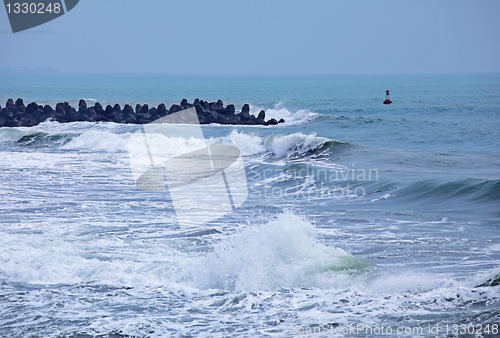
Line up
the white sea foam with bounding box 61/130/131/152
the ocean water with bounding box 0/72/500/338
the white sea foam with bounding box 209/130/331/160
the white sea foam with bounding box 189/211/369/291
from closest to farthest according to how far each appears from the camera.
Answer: the ocean water with bounding box 0/72/500/338
the white sea foam with bounding box 189/211/369/291
the white sea foam with bounding box 209/130/331/160
the white sea foam with bounding box 61/130/131/152

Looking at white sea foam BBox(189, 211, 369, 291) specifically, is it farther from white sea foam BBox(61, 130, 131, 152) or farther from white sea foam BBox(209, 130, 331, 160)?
white sea foam BBox(61, 130, 131, 152)

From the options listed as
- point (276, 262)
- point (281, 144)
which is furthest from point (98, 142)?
point (276, 262)

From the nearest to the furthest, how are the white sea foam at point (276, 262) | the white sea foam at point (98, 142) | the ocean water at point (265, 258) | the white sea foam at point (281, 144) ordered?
the ocean water at point (265, 258) → the white sea foam at point (276, 262) → the white sea foam at point (281, 144) → the white sea foam at point (98, 142)

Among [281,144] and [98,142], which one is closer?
[281,144]

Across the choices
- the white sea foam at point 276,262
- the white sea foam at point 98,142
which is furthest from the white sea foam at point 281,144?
the white sea foam at point 276,262

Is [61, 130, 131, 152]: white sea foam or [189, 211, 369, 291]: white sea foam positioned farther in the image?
[61, 130, 131, 152]: white sea foam

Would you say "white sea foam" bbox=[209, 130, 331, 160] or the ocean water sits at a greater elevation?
"white sea foam" bbox=[209, 130, 331, 160]

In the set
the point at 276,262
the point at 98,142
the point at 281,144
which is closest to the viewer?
the point at 276,262

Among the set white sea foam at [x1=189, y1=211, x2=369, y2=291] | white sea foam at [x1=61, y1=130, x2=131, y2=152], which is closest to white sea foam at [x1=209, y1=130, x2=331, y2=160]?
white sea foam at [x1=61, y1=130, x2=131, y2=152]

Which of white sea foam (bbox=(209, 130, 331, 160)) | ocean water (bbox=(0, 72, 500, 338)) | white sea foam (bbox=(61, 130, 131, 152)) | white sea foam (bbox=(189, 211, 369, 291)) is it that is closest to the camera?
ocean water (bbox=(0, 72, 500, 338))

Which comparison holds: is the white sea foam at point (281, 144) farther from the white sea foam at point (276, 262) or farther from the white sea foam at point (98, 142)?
the white sea foam at point (276, 262)

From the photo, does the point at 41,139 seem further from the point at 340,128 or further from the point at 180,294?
the point at 180,294

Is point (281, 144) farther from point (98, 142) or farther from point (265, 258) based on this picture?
point (265, 258)

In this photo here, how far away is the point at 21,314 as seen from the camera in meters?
4.12
